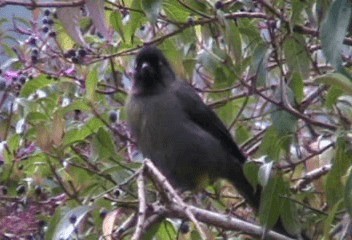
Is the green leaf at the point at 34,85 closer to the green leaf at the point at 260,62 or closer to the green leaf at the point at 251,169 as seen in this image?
the green leaf at the point at 260,62

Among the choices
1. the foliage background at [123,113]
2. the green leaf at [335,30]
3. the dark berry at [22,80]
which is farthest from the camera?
the dark berry at [22,80]

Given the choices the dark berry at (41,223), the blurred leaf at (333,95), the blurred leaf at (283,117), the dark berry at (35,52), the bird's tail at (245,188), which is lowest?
the bird's tail at (245,188)

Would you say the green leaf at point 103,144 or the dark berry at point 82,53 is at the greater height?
the dark berry at point 82,53

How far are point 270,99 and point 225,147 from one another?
2.62 feet

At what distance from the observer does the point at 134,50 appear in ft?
9.09

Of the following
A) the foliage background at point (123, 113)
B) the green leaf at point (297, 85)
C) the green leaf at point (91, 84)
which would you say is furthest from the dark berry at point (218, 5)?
the green leaf at point (91, 84)

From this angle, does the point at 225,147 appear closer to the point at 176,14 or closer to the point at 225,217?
the point at 176,14

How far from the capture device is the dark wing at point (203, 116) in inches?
121

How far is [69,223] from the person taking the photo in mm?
2209

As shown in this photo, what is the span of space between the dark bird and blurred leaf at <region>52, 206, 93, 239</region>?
0.88 meters

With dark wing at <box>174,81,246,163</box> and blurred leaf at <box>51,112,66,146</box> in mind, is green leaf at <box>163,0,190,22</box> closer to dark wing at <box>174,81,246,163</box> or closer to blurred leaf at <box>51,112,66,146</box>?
blurred leaf at <box>51,112,66,146</box>

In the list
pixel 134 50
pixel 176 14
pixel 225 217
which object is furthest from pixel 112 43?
pixel 225 217

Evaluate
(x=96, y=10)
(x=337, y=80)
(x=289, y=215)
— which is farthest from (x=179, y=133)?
(x=337, y=80)

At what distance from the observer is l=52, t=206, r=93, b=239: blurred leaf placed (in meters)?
2.17
